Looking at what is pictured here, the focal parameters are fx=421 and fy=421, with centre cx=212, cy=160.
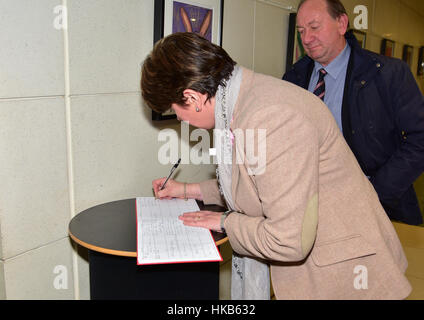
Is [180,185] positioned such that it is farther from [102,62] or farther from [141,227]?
[102,62]

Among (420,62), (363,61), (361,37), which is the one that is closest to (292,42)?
(363,61)

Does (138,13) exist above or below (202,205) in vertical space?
above

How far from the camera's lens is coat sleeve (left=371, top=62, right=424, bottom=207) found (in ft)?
7.24

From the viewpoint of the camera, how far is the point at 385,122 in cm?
230

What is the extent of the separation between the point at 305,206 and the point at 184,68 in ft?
1.84

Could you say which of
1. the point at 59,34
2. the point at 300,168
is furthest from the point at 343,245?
the point at 59,34

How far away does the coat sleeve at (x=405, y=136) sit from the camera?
7.24 feet

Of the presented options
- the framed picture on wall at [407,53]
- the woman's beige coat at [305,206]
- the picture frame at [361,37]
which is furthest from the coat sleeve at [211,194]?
the framed picture on wall at [407,53]

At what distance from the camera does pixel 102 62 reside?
1.85m

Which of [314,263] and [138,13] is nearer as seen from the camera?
[314,263]

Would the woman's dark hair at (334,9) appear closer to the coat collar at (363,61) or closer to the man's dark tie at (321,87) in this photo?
the coat collar at (363,61)

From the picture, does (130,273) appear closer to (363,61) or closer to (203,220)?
(203,220)

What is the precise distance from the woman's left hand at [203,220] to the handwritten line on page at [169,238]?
2 cm
